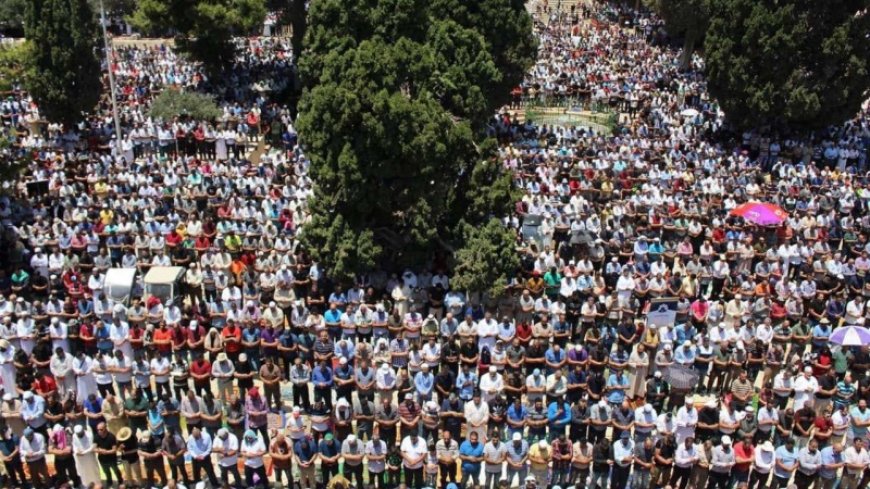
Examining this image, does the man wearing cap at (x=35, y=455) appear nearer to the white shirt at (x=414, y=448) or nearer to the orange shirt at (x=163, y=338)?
the orange shirt at (x=163, y=338)

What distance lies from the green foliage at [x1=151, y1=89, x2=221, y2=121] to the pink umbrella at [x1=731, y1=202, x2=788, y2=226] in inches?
714

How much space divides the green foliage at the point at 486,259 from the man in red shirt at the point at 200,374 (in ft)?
16.2

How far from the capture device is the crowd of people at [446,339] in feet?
37.4

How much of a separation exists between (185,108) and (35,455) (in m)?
18.6

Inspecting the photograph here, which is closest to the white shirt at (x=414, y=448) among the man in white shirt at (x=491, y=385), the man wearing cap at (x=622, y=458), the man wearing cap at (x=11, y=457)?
the man in white shirt at (x=491, y=385)

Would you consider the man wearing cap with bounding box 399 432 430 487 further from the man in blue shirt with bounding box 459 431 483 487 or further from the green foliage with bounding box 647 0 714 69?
the green foliage with bounding box 647 0 714 69

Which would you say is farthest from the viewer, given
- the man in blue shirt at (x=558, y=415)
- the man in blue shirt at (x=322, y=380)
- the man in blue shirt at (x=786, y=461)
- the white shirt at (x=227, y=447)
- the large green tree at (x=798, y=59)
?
the large green tree at (x=798, y=59)

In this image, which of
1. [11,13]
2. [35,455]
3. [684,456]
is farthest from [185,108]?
[11,13]

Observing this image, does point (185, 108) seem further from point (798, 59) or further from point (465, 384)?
point (798, 59)

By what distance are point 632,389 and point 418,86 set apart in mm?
7323

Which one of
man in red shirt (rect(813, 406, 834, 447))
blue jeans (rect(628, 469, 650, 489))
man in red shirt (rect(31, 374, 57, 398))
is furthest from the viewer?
man in red shirt (rect(31, 374, 57, 398))

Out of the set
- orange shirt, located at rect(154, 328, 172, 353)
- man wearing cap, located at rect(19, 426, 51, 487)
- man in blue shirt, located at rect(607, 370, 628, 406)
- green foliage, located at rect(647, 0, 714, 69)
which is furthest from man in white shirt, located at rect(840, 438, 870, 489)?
green foliage, located at rect(647, 0, 714, 69)

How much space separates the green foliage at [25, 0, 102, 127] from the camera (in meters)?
25.4

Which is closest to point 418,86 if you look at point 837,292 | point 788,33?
point 837,292
